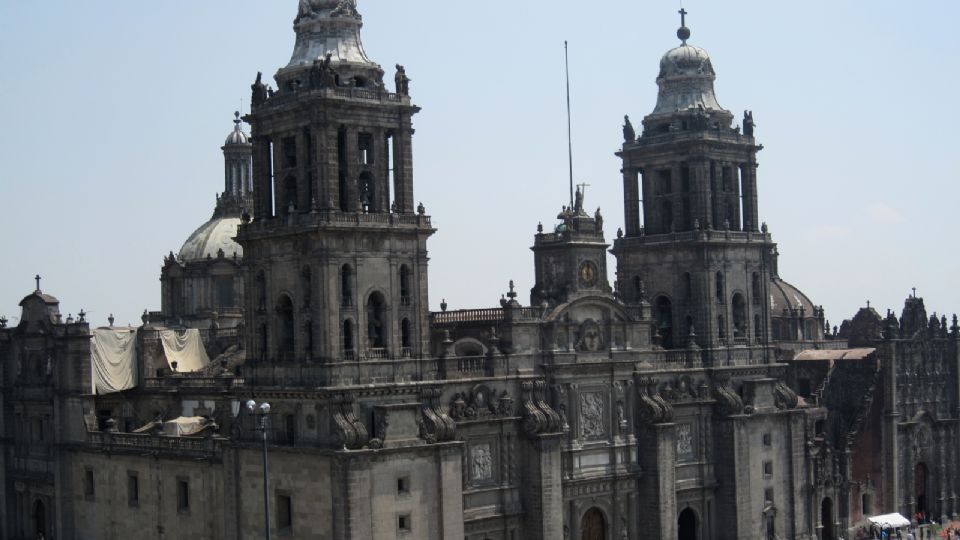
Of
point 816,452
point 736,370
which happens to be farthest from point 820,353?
point 736,370

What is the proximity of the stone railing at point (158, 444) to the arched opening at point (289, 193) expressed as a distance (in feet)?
39.0

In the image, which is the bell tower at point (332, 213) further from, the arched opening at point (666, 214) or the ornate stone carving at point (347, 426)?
the arched opening at point (666, 214)

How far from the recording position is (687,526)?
263 feet

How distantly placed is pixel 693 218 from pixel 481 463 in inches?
870

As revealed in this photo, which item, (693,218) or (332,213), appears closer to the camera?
(332,213)

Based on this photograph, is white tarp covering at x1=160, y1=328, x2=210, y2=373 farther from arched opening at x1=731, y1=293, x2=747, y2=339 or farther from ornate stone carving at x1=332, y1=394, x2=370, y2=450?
arched opening at x1=731, y1=293, x2=747, y2=339

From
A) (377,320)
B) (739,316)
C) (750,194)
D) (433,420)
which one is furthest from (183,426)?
(750,194)

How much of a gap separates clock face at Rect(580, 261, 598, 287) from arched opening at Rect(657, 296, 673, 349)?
32.3ft

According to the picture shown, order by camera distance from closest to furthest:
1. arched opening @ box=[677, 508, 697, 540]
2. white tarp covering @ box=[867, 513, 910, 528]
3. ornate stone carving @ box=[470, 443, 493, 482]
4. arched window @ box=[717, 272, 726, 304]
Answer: ornate stone carving @ box=[470, 443, 493, 482], arched opening @ box=[677, 508, 697, 540], arched window @ box=[717, 272, 726, 304], white tarp covering @ box=[867, 513, 910, 528]

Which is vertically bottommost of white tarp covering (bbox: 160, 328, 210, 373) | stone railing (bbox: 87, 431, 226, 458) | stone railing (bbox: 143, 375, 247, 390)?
stone railing (bbox: 87, 431, 226, 458)

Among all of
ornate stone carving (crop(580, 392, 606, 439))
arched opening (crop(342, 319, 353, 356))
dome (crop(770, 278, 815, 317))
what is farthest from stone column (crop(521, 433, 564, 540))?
dome (crop(770, 278, 815, 317))

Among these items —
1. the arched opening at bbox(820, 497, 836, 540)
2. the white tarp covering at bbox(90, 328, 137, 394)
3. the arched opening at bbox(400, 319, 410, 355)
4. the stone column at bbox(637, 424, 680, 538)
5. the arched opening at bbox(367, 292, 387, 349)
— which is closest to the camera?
the arched opening at bbox(367, 292, 387, 349)

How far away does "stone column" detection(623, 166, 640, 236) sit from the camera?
84.6m

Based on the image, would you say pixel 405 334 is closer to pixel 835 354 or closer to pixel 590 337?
pixel 590 337
